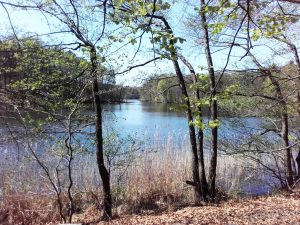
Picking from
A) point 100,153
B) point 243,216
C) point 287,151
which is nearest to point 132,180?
point 100,153

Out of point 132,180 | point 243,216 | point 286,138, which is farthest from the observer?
point 286,138

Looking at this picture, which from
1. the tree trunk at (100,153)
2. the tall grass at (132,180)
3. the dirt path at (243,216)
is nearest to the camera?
the dirt path at (243,216)

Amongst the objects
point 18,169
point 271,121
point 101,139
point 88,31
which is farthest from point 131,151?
point 271,121

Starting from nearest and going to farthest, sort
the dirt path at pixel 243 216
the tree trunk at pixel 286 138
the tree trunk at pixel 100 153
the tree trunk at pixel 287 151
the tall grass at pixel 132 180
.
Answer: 1. the dirt path at pixel 243 216
2. the tree trunk at pixel 100 153
3. the tall grass at pixel 132 180
4. the tree trunk at pixel 286 138
5. the tree trunk at pixel 287 151

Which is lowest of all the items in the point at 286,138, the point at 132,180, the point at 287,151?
the point at 132,180

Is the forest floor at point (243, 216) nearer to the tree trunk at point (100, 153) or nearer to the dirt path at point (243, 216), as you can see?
the dirt path at point (243, 216)

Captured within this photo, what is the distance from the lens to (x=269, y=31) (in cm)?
457

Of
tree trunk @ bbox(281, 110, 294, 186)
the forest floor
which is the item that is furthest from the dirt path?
tree trunk @ bbox(281, 110, 294, 186)

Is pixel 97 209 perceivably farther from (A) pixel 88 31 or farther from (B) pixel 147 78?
(A) pixel 88 31

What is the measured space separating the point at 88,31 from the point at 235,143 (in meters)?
5.21

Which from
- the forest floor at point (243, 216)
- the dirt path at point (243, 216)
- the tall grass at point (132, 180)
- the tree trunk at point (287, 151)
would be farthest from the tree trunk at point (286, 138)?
the dirt path at point (243, 216)

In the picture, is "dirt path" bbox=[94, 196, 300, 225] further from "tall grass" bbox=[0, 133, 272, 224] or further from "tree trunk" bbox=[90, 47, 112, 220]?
"tall grass" bbox=[0, 133, 272, 224]

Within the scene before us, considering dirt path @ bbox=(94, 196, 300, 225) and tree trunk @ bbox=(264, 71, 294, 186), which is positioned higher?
tree trunk @ bbox=(264, 71, 294, 186)

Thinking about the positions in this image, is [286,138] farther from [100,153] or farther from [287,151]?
[100,153]
